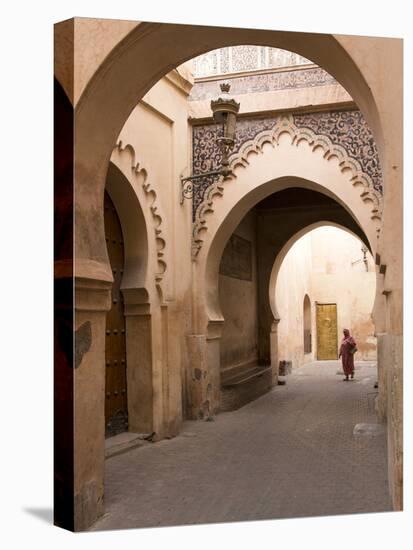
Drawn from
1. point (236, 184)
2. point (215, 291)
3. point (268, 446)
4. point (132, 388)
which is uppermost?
point (236, 184)

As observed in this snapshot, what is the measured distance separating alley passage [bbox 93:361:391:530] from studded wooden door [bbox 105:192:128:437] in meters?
0.41

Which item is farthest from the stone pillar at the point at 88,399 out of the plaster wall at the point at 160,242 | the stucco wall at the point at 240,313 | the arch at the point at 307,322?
the arch at the point at 307,322

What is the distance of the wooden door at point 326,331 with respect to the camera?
18.8m

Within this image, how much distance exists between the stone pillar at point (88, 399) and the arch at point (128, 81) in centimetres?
17

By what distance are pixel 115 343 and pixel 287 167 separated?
9.79ft

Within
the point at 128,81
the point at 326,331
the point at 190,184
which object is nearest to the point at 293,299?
the point at 326,331

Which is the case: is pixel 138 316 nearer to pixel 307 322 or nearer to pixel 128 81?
pixel 128 81

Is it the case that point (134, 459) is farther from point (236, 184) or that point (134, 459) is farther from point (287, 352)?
point (287, 352)

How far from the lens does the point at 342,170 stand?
748cm

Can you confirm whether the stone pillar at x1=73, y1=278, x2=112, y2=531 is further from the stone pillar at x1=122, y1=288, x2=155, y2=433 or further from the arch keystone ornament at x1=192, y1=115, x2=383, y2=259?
the arch keystone ornament at x1=192, y1=115, x2=383, y2=259

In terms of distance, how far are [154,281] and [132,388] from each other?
3.54 ft

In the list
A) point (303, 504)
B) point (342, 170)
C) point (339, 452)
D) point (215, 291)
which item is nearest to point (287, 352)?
point (215, 291)

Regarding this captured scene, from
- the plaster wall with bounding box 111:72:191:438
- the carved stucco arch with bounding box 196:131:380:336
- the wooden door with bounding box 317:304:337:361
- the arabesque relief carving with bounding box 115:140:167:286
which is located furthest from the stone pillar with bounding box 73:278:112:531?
the wooden door with bounding box 317:304:337:361

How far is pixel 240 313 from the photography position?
10555mm
